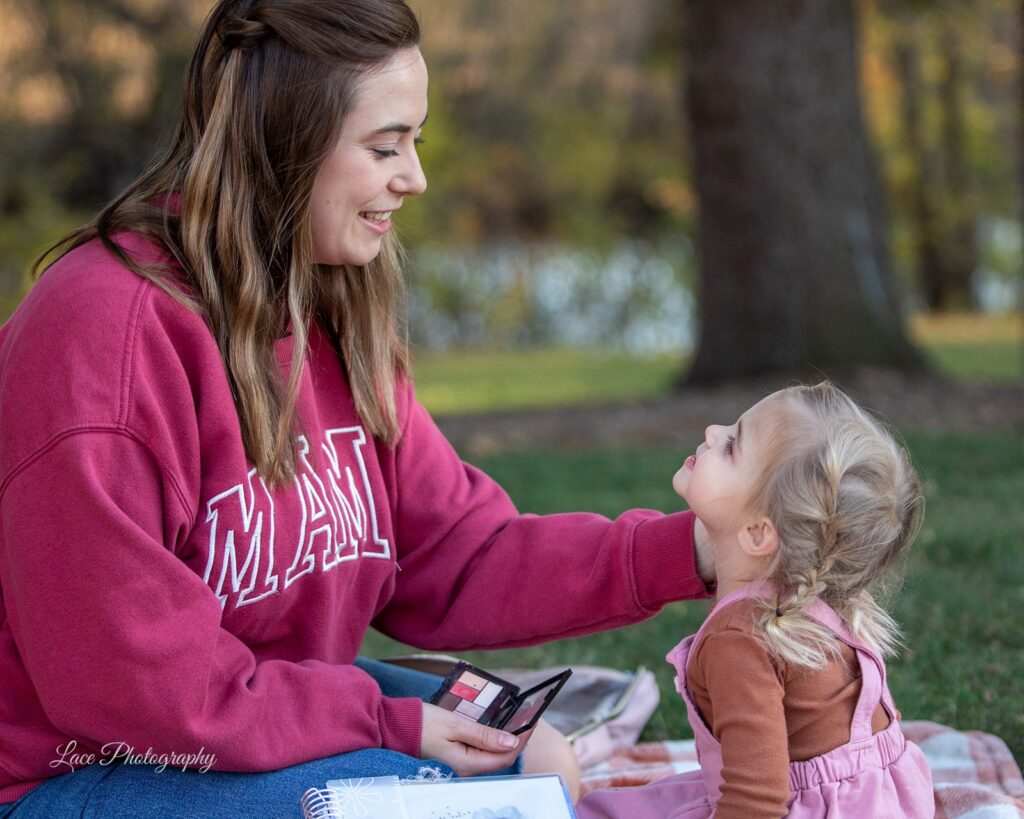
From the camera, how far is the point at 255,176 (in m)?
2.27

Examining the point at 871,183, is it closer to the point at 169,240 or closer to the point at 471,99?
the point at 169,240

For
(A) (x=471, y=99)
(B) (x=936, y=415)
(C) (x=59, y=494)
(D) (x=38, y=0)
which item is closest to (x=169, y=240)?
(C) (x=59, y=494)

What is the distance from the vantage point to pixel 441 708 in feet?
7.65

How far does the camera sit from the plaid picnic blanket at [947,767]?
252 centimetres

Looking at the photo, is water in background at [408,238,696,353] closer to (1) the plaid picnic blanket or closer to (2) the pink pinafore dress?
(1) the plaid picnic blanket

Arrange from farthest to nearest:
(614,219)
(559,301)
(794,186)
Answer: (614,219)
(559,301)
(794,186)

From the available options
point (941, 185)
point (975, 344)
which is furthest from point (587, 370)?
point (941, 185)

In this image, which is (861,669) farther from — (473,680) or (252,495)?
(252,495)

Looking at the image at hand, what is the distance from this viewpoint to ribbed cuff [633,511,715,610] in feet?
8.05

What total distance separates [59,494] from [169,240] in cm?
49

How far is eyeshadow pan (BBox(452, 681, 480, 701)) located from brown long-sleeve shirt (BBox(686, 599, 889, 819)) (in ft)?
1.36

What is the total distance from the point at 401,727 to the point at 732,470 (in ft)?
2.28

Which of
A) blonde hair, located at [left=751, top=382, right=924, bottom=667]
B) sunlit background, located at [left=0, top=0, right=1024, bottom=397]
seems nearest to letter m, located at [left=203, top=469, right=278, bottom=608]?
blonde hair, located at [left=751, top=382, right=924, bottom=667]

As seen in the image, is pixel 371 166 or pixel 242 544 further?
pixel 371 166
